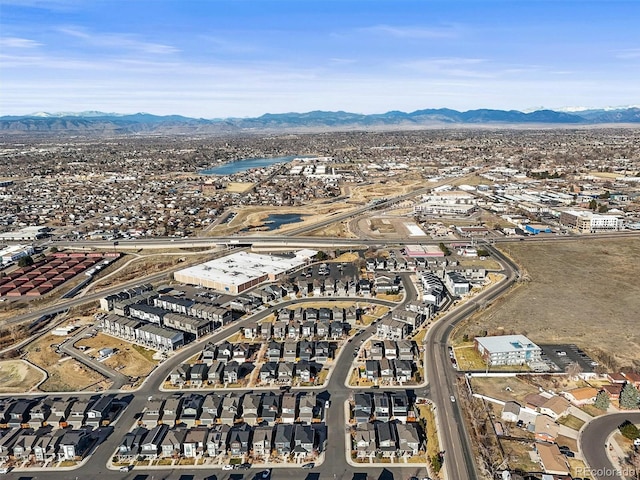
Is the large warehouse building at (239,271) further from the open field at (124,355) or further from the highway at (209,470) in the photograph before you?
the highway at (209,470)

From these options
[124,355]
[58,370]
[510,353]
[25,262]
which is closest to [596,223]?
[510,353]

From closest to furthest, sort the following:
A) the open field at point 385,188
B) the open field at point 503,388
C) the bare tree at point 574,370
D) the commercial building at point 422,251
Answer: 1. the open field at point 503,388
2. the bare tree at point 574,370
3. the commercial building at point 422,251
4. the open field at point 385,188

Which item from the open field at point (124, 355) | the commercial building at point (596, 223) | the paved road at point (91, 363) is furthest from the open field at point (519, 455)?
the commercial building at point (596, 223)

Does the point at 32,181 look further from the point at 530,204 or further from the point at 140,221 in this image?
the point at 530,204

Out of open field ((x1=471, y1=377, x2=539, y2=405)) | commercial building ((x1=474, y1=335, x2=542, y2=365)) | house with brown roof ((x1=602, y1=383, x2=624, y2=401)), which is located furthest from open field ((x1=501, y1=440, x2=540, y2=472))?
commercial building ((x1=474, y1=335, x2=542, y2=365))

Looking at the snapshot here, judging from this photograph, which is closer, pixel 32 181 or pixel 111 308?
pixel 111 308

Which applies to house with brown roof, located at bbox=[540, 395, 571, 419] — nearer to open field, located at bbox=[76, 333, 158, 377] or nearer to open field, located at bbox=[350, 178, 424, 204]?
open field, located at bbox=[76, 333, 158, 377]

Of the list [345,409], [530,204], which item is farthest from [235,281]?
[530,204]
